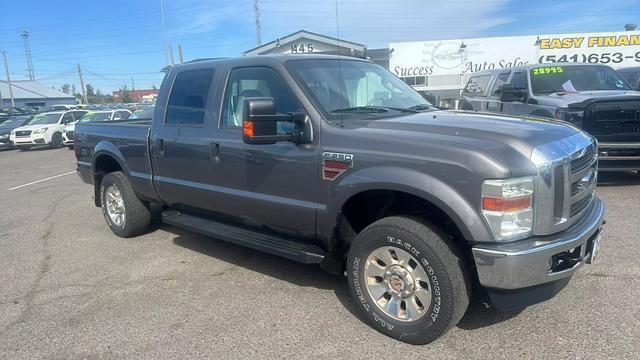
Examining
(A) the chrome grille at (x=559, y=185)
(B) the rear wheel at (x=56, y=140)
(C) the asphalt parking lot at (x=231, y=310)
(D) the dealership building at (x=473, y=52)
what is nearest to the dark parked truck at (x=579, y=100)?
(C) the asphalt parking lot at (x=231, y=310)

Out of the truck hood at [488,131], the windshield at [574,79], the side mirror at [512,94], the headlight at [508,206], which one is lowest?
the headlight at [508,206]

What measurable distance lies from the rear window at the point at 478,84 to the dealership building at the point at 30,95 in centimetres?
7794

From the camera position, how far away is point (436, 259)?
291 cm

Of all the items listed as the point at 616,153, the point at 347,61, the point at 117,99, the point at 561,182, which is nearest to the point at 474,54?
the point at 616,153

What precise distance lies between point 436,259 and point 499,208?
19.4 inches

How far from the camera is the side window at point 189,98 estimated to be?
14.6ft

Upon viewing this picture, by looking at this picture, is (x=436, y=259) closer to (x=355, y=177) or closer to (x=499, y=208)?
(x=499, y=208)

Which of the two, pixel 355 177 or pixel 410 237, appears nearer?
pixel 410 237

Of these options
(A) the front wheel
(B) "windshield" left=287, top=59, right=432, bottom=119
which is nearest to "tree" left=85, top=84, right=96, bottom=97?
(B) "windshield" left=287, top=59, right=432, bottom=119

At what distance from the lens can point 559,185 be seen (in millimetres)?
2838

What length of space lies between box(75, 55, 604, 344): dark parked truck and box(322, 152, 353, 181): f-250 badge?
1cm

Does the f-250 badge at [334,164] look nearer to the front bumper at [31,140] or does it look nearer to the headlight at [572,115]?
the headlight at [572,115]

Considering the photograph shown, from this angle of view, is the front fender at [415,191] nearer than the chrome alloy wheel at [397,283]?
Yes

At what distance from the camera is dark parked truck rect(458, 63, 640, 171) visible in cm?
671
